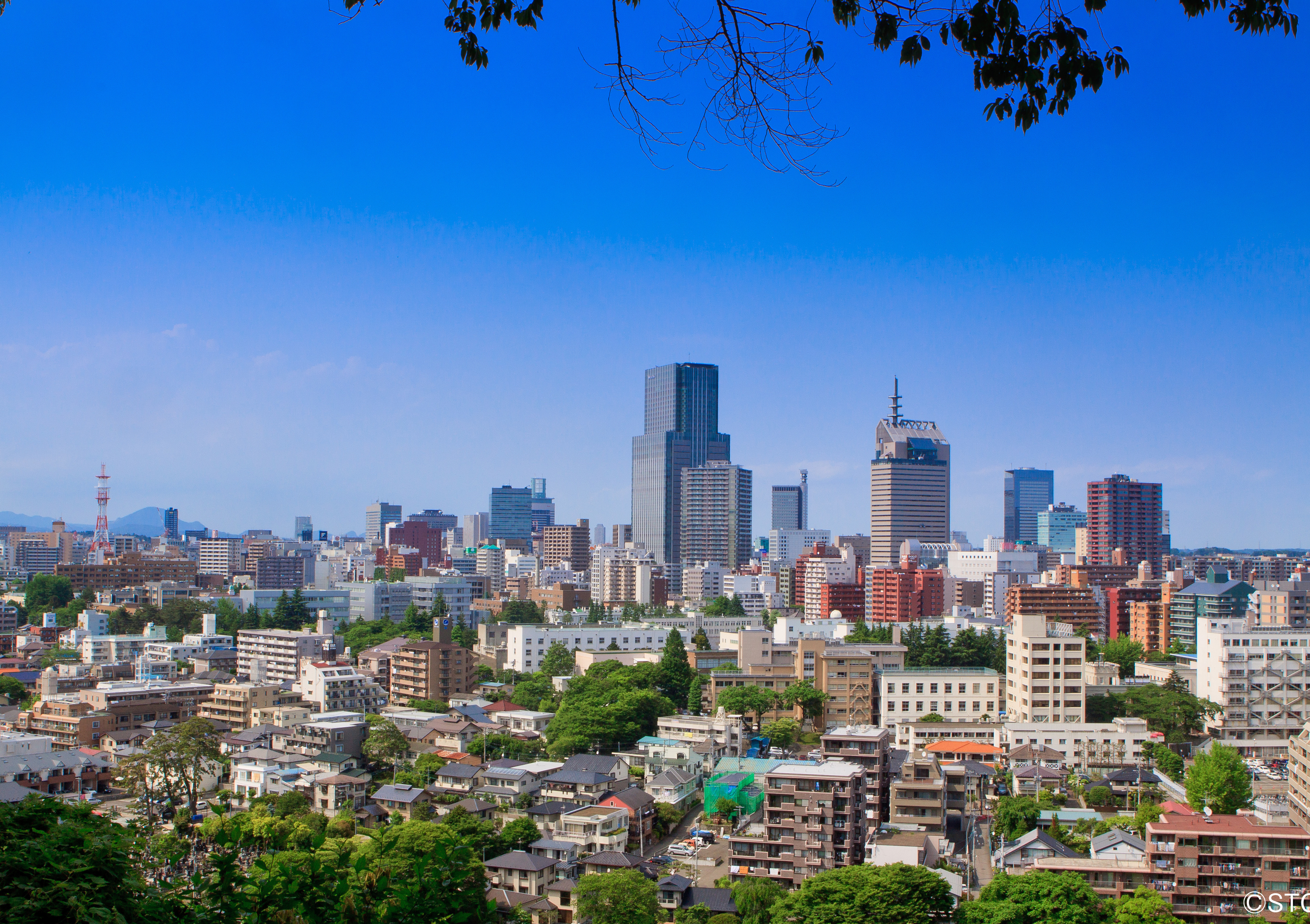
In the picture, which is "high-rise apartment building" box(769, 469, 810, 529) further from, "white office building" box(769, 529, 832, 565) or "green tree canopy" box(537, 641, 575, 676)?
"green tree canopy" box(537, 641, 575, 676)

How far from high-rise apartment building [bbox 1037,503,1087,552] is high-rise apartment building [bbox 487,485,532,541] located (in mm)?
27454

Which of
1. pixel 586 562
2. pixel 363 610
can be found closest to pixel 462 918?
pixel 363 610

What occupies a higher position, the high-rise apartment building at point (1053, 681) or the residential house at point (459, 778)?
the high-rise apartment building at point (1053, 681)

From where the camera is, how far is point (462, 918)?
2135mm

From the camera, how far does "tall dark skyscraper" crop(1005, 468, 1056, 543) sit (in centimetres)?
5975

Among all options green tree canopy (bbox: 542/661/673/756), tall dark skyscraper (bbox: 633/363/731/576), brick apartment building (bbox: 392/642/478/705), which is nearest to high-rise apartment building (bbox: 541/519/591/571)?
tall dark skyscraper (bbox: 633/363/731/576)

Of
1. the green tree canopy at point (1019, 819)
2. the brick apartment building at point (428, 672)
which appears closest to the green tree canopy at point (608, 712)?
the brick apartment building at point (428, 672)

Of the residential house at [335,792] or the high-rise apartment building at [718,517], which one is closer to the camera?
the residential house at [335,792]

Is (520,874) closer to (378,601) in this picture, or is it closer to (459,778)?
(459,778)

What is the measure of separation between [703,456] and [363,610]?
84.6 ft

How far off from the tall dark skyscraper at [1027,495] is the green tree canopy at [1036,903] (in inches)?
2182

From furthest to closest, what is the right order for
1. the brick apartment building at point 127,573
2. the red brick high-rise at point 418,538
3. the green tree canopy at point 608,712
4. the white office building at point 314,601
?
the red brick high-rise at point 418,538
the brick apartment building at point 127,573
the white office building at point 314,601
the green tree canopy at point 608,712

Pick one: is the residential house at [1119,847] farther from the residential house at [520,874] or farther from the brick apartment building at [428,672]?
the brick apartment building at [428,672]

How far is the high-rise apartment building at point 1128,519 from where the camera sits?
118 feet
